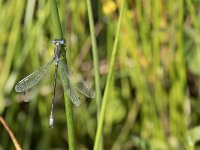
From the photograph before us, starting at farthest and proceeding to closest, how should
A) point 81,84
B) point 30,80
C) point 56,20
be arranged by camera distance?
point 30,80
point 81,84
point 56,20

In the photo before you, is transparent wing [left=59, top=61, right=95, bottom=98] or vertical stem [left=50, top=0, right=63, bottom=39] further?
transparent wing [left=59, top=61, right=95, bottom=98]

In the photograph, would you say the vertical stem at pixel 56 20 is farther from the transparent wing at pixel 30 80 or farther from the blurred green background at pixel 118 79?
the blurred green background at pixel 118 79

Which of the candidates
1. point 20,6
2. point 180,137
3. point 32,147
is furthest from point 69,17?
point 180,137

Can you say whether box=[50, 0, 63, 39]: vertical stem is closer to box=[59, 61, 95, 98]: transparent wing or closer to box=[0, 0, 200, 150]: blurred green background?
box=[59, 61, 95, 98]: transparent wing

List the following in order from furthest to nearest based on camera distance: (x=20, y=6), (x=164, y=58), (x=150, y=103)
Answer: (x=164, y=58)
(x=20, y=6)
(x=150, y=103)

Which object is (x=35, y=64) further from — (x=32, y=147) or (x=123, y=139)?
(x=123, y=139)

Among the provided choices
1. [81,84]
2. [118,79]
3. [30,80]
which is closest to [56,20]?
[81,84]

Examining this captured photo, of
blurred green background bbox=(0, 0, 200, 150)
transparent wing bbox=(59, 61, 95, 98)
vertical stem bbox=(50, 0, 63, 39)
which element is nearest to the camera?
vertical stem bbox=(50, 0, 63, 39)

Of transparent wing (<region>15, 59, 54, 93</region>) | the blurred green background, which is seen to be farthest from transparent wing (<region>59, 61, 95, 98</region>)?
the blurred green background

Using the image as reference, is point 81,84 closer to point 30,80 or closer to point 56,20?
point 30,80
